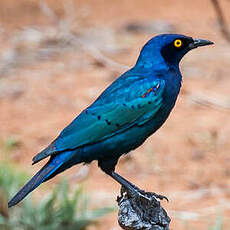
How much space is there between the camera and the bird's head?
13.1 ft

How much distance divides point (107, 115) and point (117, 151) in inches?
8.5

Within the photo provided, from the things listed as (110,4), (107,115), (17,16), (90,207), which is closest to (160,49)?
(107,115)

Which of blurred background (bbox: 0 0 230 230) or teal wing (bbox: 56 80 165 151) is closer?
teal wing (bbox: 56 80 165 151)

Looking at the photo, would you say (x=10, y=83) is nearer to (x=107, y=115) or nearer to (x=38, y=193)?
(x=38, y=193)

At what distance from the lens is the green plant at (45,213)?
5.45m

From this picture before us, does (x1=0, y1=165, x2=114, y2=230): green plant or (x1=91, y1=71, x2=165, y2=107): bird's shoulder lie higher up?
(x1=91, y1=71, x2=165, y2=107): bird's shoulder

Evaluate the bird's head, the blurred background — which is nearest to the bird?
the bird's head

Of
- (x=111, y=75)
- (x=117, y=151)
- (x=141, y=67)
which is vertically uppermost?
(x=141, y=67)

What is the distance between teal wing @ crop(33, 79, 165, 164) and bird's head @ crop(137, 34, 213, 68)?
162 millimetres

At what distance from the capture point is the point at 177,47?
13.1 feet

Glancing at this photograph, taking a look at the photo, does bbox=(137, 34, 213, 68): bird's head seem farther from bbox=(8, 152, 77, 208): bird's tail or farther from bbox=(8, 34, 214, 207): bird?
bbox=(8, 152, 77, 208): bird's tail

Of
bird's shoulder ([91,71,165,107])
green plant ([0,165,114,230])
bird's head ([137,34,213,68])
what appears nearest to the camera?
bird's shoulder ([91,71,165,107])

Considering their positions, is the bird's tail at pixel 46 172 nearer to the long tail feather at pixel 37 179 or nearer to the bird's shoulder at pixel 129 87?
the long tail feather at pixel 37 179

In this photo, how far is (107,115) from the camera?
3836 millimetres
